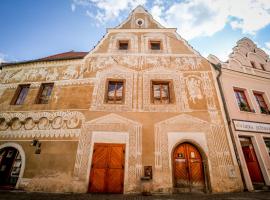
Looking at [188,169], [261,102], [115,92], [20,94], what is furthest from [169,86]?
[20,94]

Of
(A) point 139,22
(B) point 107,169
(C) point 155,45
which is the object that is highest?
(A) point 139,22

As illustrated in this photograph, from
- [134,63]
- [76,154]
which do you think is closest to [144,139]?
[76,154]

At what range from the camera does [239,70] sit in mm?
10469

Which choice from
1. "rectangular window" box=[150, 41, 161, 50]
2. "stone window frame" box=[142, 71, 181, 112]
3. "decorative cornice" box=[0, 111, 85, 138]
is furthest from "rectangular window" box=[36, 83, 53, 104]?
"rectangular window" box=[150, 41, 161, 50]

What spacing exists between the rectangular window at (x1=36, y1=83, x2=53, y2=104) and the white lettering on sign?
10.1m

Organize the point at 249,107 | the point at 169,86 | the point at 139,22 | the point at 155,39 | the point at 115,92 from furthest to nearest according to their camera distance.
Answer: the point at 139,22
the point at 155,39
the point at 249,107
the point at 169,86
the point at 115,92

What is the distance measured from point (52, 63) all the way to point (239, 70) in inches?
Answer: 461

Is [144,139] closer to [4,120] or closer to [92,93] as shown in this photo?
[92,93]

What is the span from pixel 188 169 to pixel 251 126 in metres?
4.34

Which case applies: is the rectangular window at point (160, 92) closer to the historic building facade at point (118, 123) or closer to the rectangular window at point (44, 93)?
the historic building facade at point (118, 123)

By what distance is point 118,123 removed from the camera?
26.9ft

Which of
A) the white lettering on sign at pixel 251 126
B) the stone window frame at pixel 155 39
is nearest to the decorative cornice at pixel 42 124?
the stone window frame at pixel 155 39

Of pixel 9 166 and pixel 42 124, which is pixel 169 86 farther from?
pixel 9 166

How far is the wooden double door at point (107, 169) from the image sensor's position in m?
6.96
